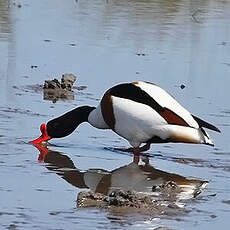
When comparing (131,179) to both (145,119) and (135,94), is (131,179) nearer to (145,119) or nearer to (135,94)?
(145,119)

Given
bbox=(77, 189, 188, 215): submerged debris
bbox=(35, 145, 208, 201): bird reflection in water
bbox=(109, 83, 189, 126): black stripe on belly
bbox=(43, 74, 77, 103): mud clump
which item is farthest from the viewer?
bbox=(43, 74, 77, 103): mud clump

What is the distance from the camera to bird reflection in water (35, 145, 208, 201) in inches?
306

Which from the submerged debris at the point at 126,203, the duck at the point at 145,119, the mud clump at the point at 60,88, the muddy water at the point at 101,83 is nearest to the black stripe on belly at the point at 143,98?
the duck at the point at 145,119

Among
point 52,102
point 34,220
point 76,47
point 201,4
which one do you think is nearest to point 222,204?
point 34,220

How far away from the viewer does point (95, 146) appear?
9.55 metres

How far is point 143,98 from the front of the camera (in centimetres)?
920

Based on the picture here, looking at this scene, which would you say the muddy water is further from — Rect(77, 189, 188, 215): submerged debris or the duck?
the duck

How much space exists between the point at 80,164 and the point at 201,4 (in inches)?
538

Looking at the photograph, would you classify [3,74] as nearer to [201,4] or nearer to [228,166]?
[228,166]

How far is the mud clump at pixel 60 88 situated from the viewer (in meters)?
11.6

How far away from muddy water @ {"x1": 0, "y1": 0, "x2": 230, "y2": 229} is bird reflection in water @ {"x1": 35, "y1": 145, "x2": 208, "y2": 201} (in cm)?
8

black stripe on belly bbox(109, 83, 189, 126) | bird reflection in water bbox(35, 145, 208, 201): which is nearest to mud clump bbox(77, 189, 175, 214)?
bird reflection in water bbox(35, 145, 208, 201)

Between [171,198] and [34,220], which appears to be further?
[171,198]

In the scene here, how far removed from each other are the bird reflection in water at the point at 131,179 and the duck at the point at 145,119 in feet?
1.11
